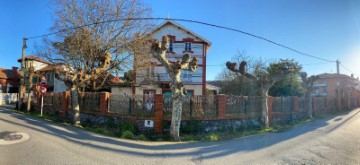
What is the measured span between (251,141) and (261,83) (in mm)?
5077

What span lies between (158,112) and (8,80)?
44.9 meters

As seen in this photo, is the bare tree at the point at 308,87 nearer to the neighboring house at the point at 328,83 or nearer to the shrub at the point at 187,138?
the shrub at the point at 187,138

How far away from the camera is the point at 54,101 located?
16938mm

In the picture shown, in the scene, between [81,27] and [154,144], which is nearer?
[154,144]

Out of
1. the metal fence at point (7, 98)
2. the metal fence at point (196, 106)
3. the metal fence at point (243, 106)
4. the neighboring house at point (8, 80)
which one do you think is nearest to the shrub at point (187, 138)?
the metal fence at point (196, 106)

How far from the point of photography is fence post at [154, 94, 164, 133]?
427 inches

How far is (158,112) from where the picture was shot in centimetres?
1094

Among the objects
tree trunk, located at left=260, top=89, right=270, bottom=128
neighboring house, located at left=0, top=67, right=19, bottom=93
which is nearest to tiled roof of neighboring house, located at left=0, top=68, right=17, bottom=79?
neighboring house, located at left=0, top=67, right=19, bottom=93

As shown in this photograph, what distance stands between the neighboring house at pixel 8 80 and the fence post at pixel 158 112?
43231 mm

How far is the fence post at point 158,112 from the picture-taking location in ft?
35.6

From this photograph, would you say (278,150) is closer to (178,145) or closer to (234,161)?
(234,161)

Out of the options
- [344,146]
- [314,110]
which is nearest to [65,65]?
[344,146]

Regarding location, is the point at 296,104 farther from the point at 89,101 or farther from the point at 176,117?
the point at 89,101

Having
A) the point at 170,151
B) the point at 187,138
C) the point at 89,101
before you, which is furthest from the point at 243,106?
the point at 89,101
